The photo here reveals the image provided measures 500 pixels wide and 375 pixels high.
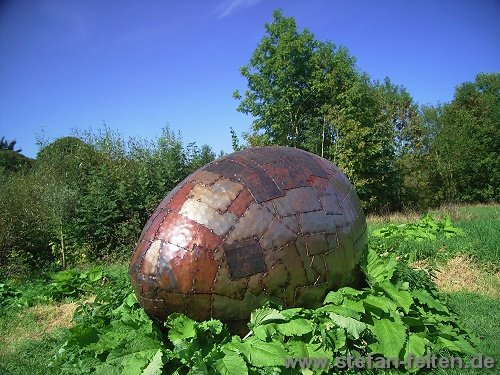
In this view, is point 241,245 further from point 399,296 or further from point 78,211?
point 78,211

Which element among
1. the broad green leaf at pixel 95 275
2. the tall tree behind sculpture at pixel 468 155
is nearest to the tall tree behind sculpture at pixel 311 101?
the tall tree behind sculpture at pixel 468 155

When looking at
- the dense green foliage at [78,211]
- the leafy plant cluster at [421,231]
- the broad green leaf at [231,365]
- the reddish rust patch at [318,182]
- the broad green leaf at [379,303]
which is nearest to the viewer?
the broad green leaf at [231,365]

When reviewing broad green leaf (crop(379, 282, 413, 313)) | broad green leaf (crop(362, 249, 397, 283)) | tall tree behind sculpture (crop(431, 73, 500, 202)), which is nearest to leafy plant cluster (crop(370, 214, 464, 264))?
broad green leaf (crop(362, 249, 397, 283))

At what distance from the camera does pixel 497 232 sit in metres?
9.58

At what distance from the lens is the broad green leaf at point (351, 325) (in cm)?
381

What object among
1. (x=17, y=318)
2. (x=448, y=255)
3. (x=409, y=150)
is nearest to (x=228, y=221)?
(x=17, y=318)

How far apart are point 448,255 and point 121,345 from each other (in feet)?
24.6

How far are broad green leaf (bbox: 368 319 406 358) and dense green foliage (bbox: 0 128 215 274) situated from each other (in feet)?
31.0

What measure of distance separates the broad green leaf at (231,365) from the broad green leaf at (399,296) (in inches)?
76.1

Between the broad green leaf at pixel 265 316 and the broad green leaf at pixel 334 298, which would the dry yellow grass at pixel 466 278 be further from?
the broad green leaf at pixel 265 316

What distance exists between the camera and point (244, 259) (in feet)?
12.8

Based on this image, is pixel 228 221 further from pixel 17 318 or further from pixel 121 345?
pixel 17 318

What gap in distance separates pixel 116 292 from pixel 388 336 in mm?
3538

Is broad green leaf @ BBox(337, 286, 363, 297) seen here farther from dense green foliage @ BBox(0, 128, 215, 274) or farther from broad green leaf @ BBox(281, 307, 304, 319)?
dense green foliage @ BBox(0, 128, 215, 274)
